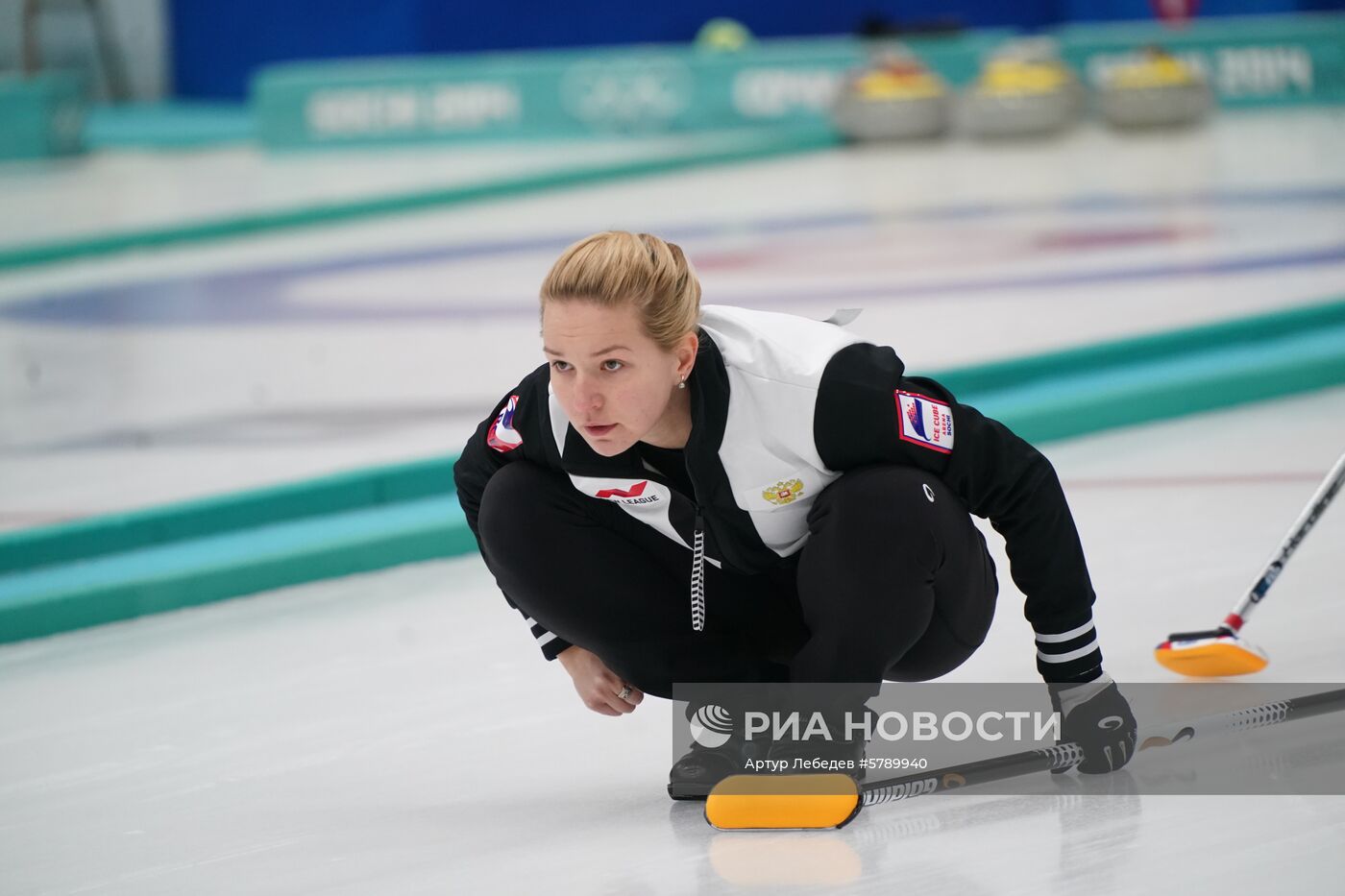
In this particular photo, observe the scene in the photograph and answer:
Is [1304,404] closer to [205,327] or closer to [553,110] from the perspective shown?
[205,327]

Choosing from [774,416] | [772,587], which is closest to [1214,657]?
[772,587]

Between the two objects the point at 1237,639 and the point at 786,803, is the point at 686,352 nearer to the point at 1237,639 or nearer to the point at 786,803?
the point at 786,803

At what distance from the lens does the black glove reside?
1.55 meters

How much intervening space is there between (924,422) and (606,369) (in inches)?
10.7

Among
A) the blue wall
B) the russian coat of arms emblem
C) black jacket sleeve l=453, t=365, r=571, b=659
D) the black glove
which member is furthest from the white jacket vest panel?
the blue wall

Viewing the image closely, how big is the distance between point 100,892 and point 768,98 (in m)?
8.08

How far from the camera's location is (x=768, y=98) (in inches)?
361

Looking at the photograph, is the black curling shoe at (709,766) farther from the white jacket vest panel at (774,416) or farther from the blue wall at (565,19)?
the blue wall at (565,19)

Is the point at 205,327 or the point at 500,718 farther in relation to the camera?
the point at 205,327

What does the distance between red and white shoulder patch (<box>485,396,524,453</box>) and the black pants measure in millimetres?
24

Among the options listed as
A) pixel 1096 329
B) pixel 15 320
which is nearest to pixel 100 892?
pixel 1096 329

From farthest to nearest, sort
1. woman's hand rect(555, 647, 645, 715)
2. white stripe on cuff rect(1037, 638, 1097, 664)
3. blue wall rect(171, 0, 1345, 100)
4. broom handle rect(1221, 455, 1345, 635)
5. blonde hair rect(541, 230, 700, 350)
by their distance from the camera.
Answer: blue wall rect(171, 0, 1345, 100)
broom handle rect(1221, 455, 1345, 635)
woman's hand rect(555, 647, 645, 715)
white stripe on cuff rect(1037, 638, 1097, 664)
blonde hair rect(541, 230, 700, 350)

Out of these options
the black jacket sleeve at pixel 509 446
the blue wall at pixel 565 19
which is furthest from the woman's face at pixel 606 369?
the blue wall at pixel 565 19

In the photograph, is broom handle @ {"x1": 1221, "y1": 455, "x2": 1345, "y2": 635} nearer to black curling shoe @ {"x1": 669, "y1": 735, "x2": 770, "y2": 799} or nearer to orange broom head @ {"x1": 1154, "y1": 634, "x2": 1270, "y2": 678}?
orange broom head @ {"x1": 1154, "y1": 634, "x2": 1270, "y2": 678}
